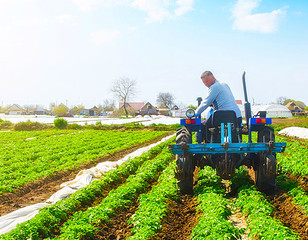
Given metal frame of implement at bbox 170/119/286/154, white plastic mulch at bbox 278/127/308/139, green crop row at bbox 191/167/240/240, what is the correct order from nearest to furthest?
green crop row at bbox 191/167/240/240, metal frame of implement at bbox 170/119/286/154, white plastic mulch at bbox 278/127/308/139

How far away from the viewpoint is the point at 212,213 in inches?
199

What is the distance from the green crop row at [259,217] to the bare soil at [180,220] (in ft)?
3.13

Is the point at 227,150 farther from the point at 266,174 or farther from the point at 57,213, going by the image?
the point at 57,213

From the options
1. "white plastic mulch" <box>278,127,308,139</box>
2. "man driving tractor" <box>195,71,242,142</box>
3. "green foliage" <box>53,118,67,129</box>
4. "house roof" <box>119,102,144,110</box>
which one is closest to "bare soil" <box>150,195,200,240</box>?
"man driving tractor" <box>195,71,242,142</box>

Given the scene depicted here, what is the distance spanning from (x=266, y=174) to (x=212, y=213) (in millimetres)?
1767

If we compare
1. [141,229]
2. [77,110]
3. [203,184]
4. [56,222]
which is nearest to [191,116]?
[203,184]

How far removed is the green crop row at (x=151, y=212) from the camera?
475cm

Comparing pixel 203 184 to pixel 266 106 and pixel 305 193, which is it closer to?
pixel 305 193

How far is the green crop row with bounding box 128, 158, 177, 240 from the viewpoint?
4.75 meters

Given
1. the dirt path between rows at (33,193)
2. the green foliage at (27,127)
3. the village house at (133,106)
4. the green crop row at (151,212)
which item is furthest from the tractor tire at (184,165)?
the village house at (133,106)

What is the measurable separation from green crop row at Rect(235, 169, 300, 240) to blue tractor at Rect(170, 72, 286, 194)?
51 cm

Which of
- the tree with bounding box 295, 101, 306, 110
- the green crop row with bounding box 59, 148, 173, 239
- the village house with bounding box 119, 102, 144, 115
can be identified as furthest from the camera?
the tree with bounding box 295, 101, 306, 110

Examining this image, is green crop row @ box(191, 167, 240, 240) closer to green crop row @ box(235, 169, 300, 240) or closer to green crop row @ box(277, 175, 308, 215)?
green crop row @ box(235, 169, 300, 240)

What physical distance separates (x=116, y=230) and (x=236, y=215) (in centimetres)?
236
